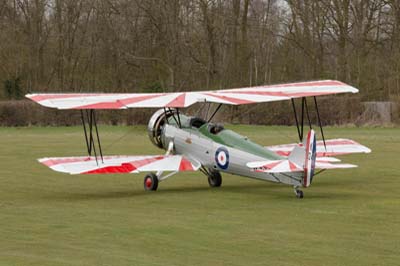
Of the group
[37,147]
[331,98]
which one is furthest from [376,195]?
[331,98]

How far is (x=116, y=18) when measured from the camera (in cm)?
5794

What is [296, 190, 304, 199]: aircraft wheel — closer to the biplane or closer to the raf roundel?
the biplane

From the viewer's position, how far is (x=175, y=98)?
15664 millimetres

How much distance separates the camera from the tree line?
164 feet

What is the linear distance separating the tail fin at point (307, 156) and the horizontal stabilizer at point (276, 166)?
0.29 ft

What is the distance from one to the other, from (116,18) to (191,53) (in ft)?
20.6

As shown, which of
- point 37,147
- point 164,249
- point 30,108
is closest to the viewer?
point 164,249

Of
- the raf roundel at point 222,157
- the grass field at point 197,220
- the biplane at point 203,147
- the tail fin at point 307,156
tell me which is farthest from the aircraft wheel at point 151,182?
the tail fin at point 307,156

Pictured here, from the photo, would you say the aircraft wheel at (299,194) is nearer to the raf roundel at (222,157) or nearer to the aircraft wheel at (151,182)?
the raf roundel at (222,157)

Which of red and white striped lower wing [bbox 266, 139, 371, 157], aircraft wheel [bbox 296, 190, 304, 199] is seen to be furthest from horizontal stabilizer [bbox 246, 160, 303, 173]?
red and white striped lower wing [bbox 266, 139, 371, 157]

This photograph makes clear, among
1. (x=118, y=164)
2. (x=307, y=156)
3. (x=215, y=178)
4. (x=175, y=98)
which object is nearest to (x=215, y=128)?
(x=175, y=98)

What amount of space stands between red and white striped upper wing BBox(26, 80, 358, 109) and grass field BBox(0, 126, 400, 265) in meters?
1.56

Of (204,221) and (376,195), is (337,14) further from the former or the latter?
(204,221)

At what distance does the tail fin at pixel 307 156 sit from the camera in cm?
1391
